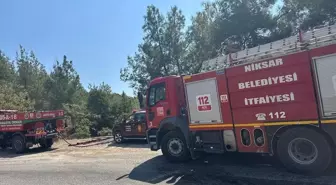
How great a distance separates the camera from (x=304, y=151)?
7.29 m

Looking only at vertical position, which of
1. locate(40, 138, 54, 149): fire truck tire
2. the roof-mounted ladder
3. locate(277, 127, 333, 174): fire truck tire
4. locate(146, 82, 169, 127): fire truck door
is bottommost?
locate(277, 127, 333, 174): fire truck tire

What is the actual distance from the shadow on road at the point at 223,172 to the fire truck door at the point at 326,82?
1471 mm

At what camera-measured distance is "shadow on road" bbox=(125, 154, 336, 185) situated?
22.9ft

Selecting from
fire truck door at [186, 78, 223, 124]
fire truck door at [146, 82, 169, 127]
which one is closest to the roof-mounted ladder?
fire truck door at [186, 78, 223, 124]

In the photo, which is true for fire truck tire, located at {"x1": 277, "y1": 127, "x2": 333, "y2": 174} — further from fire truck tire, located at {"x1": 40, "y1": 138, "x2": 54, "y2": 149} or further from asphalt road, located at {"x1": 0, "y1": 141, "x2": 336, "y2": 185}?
fire truck tire, located at {"x1": 40, "y1": 138, "x2": 54, "y2": 149}

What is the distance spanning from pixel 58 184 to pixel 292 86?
247 inches

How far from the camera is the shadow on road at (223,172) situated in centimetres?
698

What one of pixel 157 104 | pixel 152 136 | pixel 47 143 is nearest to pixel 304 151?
pixel 157 104

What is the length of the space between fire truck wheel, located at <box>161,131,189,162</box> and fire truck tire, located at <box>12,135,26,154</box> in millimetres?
9416

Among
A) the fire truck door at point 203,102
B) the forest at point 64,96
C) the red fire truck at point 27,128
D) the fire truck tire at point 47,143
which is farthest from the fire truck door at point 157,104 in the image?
the forest at point 64,96

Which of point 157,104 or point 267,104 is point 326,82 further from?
point 157,104

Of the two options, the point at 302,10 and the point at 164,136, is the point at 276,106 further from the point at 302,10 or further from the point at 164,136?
the point at 302,10

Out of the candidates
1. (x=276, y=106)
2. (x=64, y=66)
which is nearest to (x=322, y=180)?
(x=276, y=106)

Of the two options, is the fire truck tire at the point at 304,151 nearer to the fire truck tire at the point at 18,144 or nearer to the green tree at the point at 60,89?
the fire truck tire at the point at 18,144
